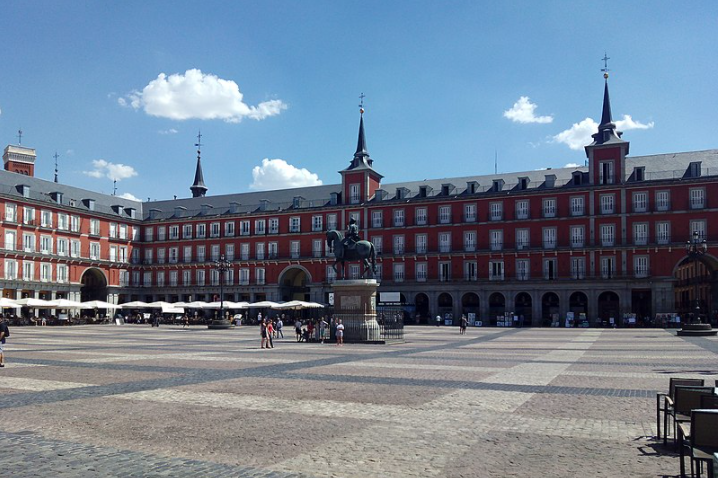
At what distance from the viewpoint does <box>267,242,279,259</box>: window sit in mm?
74438

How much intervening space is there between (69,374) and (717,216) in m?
55.5

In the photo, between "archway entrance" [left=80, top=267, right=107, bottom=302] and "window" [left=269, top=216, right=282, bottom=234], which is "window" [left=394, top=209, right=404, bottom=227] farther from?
"archway entrance" [left=80, top=267, right=107, bottom=302]

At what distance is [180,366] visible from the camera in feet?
61.6

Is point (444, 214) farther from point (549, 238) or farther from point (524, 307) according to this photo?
point (524, 307)

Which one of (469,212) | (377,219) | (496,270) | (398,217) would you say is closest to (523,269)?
(496,270)

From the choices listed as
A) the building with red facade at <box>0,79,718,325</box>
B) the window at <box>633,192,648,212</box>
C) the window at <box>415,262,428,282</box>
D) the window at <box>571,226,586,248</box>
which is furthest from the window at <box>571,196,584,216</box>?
the window at <box>415,262,428,282</box>

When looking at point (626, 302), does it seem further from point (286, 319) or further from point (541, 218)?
point (286, 319)

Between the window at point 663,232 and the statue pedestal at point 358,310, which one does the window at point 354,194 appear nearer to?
the window at point 663,232

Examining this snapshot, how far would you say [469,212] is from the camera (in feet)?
215

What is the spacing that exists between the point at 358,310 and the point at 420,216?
3806 cm

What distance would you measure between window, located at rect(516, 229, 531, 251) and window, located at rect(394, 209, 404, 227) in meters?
12.6

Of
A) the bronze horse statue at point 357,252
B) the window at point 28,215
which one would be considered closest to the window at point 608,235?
the bronze horse statue at point 357,252

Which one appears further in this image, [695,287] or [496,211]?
[496,211]

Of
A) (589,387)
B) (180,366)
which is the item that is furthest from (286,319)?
(589,387)
